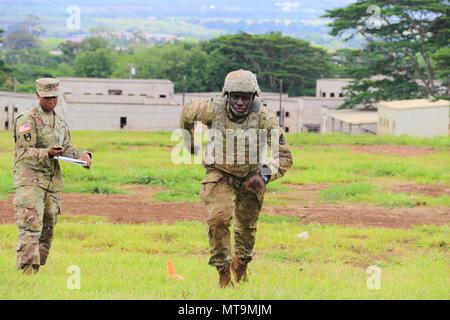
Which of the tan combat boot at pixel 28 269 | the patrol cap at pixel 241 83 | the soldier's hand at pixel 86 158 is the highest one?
the patrol cap at pixel 241 83

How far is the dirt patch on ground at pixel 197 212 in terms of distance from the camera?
48.6ft

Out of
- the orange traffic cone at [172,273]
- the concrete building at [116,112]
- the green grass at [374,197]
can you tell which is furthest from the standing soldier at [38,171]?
the concrete building at [116,112]

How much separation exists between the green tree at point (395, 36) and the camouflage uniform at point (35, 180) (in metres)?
45.0

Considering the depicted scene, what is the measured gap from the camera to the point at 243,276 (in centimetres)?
878

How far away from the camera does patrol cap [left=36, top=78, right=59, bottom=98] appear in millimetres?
8977

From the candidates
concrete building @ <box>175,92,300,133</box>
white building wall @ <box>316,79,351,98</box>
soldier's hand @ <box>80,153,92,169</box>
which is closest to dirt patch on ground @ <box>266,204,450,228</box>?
soldier's hand @ <box>80,153,92,169</box>

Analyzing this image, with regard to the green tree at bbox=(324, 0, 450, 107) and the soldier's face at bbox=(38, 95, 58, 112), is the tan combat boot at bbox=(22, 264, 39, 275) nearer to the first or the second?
the soldier's face at bbox=(38, 95, 58, 112)

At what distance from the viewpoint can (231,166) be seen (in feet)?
27.6

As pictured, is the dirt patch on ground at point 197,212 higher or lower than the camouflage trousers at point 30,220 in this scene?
lower

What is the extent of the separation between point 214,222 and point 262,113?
3.43 ft

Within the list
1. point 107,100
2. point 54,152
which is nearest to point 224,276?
point 54,152

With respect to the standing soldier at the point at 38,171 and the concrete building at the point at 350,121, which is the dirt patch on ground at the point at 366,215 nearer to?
the standing soldier at the point at 38,171
